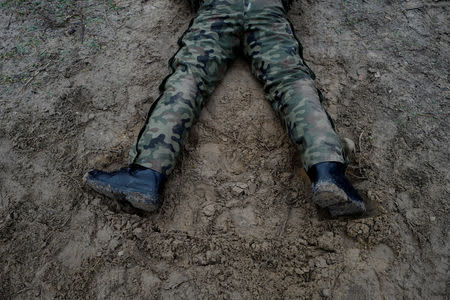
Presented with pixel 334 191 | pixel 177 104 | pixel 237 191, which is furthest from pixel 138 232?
pixel 334 191

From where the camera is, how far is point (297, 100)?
2012 mm

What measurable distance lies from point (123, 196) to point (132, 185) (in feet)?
0.25

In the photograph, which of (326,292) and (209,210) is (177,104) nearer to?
(209,210)

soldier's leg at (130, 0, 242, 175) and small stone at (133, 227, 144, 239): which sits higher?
soldier's leg at (130, 0, 242, 175)

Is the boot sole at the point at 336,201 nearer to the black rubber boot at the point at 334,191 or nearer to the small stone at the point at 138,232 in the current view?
the black rubber boot at the point at 334,191

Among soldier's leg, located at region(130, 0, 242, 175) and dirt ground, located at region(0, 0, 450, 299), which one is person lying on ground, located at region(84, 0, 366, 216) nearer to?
soldier's leg, located at region(130, 0, 242, 175)

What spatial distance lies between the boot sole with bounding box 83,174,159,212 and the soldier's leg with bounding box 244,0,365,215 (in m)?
0.87

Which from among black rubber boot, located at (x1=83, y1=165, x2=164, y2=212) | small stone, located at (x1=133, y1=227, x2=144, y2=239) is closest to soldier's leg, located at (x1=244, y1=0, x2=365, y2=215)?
black rubber boot, located at (x1=83, y1=165, x2=164, y2=212)

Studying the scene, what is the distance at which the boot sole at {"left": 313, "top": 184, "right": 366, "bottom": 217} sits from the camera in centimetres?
167

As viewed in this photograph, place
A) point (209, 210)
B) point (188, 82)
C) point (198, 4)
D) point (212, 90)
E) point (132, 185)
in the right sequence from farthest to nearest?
point (198, 4), point (212, 90), point (188, 82), point (209, 210), point (132, 185)

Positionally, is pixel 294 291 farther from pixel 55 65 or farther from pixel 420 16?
pixel 420 16

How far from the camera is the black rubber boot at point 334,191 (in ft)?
5.51

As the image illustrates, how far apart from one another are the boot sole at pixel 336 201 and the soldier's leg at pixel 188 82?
81cm

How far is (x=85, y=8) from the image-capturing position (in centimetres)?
289
